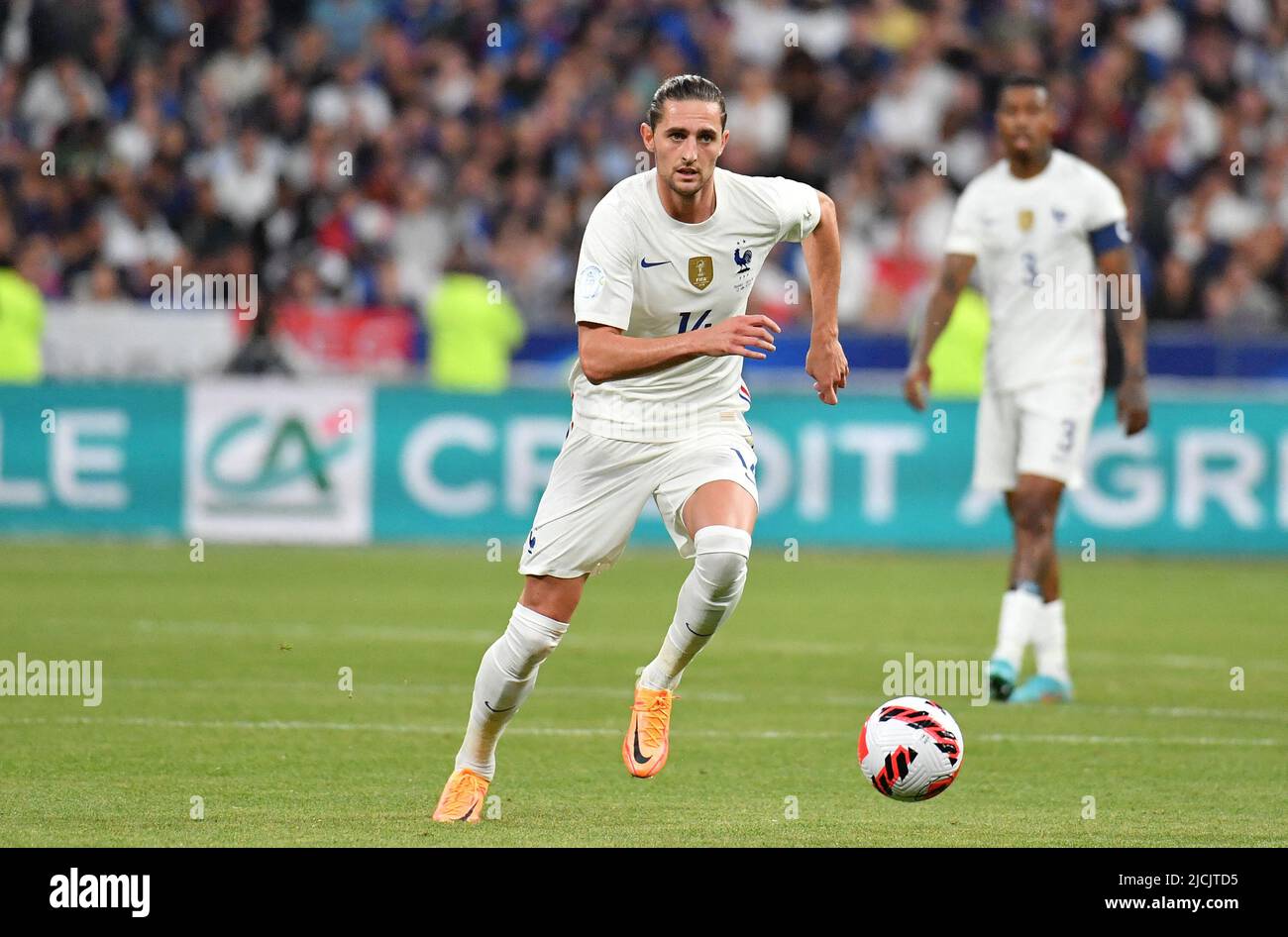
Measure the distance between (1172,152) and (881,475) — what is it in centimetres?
762

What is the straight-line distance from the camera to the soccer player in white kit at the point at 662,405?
684 cm

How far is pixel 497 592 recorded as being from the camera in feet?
46.0

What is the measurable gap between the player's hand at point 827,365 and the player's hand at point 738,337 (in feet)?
1.29

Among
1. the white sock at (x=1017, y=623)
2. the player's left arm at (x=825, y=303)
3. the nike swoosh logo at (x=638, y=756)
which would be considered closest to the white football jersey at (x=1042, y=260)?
the white sock at (x=1017, y=623)

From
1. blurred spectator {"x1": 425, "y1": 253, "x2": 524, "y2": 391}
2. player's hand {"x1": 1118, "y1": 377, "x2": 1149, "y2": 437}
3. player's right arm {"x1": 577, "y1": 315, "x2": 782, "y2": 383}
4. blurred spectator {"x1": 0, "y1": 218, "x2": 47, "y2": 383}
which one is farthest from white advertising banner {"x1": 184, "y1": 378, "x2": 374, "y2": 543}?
player's right arm {"x1": 577, "y1": 315, "x2": 782, "y2": 383}

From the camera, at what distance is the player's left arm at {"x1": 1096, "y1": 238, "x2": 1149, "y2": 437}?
33.1 feet

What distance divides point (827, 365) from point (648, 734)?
1.33m

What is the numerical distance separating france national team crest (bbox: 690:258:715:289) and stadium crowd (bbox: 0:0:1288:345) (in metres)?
13.0
